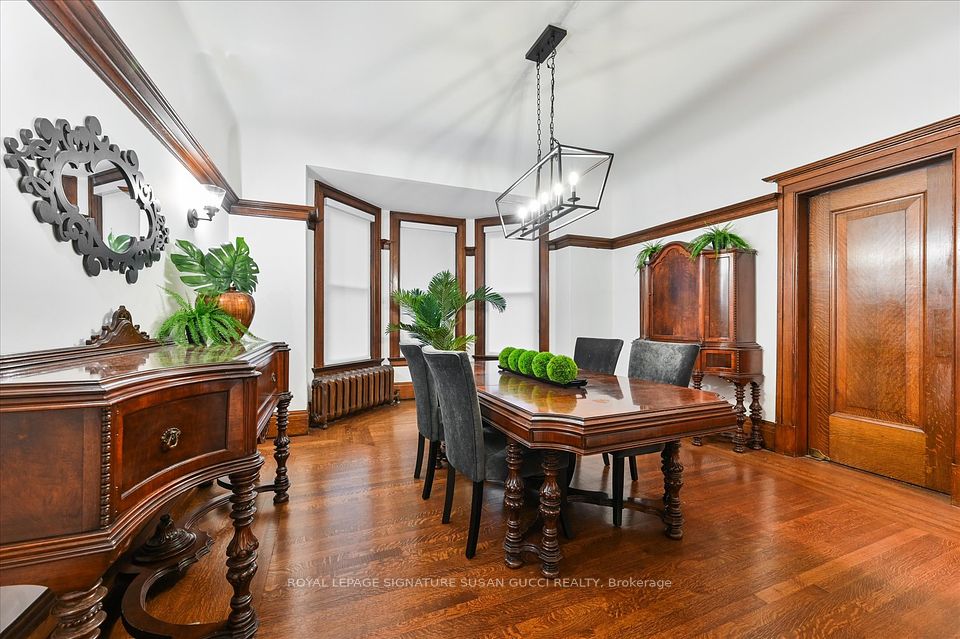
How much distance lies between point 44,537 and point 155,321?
185cm

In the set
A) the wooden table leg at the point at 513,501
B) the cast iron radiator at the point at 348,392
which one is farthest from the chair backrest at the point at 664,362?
the cast iron radiator at the point at 348,392

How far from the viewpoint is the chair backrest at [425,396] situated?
2.54 meters

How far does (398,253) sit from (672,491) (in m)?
4.29

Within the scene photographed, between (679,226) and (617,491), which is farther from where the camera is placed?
(679,226)

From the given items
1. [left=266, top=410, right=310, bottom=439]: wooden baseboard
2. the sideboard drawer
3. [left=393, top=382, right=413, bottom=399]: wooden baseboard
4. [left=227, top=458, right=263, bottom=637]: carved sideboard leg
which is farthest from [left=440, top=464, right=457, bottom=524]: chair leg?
[left=393, top=382, right=413, bottom=399]: wooden baseboard

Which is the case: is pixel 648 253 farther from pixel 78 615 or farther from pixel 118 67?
pixel 78 615

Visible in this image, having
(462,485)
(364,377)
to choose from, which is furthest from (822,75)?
(364,377)

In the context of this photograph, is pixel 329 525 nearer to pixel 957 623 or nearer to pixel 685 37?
pixel 957 623

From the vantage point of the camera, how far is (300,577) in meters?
1.81

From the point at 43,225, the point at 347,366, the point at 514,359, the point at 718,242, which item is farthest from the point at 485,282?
the point at 43,225

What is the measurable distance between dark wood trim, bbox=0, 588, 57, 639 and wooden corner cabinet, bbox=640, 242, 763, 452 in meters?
4.11

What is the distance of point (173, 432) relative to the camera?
1117 mm

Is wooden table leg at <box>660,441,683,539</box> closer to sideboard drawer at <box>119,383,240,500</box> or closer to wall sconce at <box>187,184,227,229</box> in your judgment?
sideboard drawer at <box>119,383,240,500</box>

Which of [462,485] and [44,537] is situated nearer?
[44,537]
